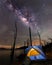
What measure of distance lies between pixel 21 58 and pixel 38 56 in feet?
3.45

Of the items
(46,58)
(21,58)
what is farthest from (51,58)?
(21,58)

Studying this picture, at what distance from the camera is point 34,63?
26.6ft

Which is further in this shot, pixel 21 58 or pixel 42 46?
pixel 21 58

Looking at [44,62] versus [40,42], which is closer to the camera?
[44,62]

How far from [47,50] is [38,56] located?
1.31 ft

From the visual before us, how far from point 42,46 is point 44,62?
598 mm

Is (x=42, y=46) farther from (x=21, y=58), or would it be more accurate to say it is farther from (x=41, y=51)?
(x=21, y=58)

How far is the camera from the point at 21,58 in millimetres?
8930

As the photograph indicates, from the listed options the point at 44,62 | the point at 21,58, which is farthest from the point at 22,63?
the point at 44,62

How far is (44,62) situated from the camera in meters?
8.10

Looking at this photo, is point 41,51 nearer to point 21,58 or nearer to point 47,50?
point 47,50

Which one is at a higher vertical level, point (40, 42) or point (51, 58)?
point (40, 42)

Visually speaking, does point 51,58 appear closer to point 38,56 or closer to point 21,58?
point 38,56

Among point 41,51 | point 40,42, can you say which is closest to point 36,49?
point 41,51
